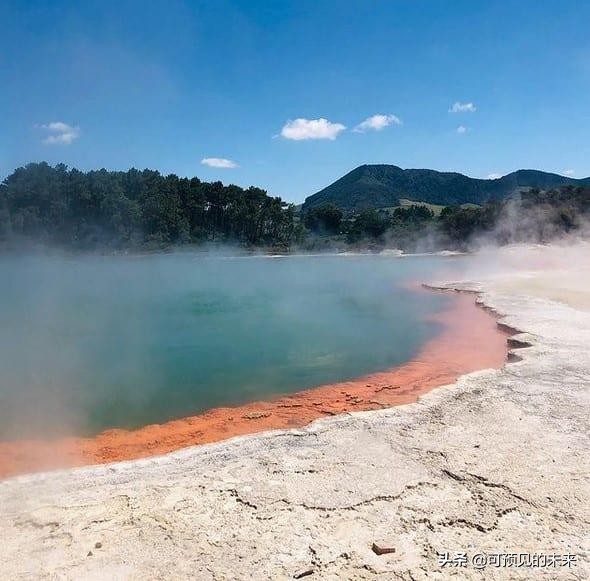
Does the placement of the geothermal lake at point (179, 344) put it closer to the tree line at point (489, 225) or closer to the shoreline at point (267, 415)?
the shoreline at point (267, 415)

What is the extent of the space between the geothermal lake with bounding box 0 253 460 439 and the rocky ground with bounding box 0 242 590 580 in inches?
97.8

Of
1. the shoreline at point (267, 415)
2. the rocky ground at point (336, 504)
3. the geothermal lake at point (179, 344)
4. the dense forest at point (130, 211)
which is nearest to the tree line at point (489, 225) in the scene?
the dense forest at point (130, 211)

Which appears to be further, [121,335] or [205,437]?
[121,335]

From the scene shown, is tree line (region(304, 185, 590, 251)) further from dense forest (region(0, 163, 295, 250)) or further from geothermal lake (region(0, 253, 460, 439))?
geothermal lake (region(0, 253, 460, 439))

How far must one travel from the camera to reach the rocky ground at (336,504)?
2.69m

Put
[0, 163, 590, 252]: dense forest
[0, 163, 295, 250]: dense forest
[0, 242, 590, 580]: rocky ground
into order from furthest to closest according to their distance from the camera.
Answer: [0, 163, 295, 250]: dense forest < [0, 163, 590, 252]: dense forest < [0, 242, 590, 580]: rocky ground

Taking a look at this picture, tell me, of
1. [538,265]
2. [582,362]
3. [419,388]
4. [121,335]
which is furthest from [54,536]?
[538,265]

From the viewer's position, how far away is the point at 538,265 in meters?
25.2

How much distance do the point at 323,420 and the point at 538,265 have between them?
23899mm

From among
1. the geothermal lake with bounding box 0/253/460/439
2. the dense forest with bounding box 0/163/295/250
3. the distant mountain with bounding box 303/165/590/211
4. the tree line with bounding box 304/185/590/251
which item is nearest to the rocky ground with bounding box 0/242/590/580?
the geothermal lake with bounding box 0/253/460/439

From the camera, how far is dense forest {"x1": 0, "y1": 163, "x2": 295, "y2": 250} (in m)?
38.8

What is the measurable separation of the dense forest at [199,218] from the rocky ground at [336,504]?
34989mm

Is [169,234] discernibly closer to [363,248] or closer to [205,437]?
[363,248]

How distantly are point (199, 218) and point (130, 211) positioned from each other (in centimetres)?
750
